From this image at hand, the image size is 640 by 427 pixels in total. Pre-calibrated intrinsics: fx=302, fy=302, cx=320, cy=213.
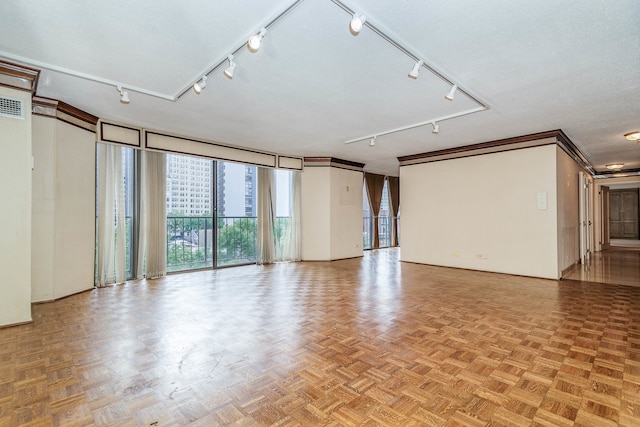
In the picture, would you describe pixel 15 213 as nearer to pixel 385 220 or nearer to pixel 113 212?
pixel 113 212

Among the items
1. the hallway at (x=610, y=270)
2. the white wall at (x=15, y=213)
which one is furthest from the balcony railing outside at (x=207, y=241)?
the hallway at (x=610, y=270)

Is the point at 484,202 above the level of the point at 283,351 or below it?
above

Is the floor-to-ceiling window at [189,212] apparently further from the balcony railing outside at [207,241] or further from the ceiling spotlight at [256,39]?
the ceiling spotlight at [256,39]

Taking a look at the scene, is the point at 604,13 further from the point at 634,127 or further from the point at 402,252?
the point at 402,252

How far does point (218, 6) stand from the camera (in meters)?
2.11

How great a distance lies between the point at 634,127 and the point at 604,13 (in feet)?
13.8

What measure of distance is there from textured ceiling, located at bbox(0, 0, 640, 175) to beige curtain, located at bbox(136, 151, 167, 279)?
0.84 m

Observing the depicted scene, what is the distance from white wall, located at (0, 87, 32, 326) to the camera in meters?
3.05

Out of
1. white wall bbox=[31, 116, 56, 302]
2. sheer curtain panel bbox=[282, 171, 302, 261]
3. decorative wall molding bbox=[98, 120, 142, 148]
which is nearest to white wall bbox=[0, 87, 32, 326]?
white wall bbox=[31, 116, 56, 302]

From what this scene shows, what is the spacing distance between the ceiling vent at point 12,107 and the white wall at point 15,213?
3cm

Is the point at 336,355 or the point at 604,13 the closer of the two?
the point at 604,13

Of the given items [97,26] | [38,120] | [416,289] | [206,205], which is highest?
[97,26]

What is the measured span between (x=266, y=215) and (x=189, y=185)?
177 centimetres

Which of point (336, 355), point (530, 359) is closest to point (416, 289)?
point (530, 359)
